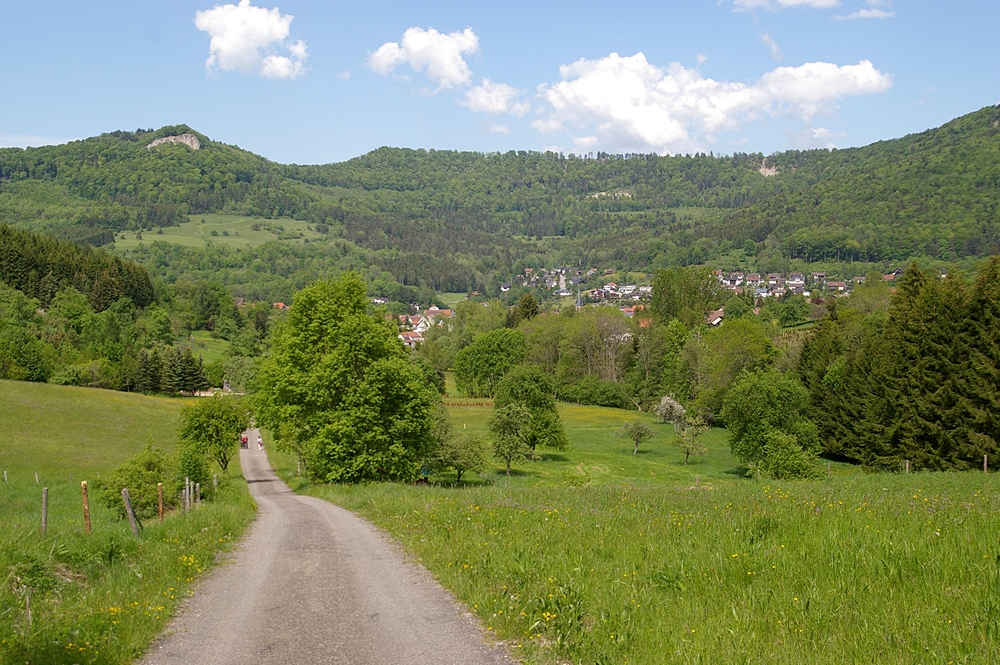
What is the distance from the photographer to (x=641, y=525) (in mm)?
13680

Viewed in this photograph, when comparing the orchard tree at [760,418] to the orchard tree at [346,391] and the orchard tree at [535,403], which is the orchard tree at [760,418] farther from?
the orchard tree at [346,391]

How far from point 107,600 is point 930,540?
1122 centimetres

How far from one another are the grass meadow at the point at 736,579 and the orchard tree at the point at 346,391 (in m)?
18.9

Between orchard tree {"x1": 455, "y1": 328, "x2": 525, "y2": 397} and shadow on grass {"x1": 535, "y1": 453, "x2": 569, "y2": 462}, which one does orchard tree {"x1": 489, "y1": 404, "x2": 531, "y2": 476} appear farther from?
orchard tree {"x1": 455, "y1": 328, "x2": 525, "y2": 397}

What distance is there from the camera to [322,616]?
9.51 metres

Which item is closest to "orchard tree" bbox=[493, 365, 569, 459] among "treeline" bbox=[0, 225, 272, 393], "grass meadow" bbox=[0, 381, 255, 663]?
"grass meadow" bbox=[0, 381, 255, 663]

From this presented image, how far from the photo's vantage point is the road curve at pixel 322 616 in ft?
Answer: 26.5

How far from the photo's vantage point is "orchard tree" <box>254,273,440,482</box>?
114ft

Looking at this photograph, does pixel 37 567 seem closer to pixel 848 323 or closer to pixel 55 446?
pixel 55 446

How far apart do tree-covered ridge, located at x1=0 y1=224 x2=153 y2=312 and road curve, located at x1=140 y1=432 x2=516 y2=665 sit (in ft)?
457

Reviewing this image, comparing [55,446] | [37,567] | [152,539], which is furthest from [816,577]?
[55,446]

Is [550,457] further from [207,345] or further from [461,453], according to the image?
[207,345]

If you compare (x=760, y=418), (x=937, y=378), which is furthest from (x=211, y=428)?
(x=937, y=378)

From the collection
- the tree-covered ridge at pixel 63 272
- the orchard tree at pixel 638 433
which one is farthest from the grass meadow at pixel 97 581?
the tree-covered ridge at pixel 63 272
